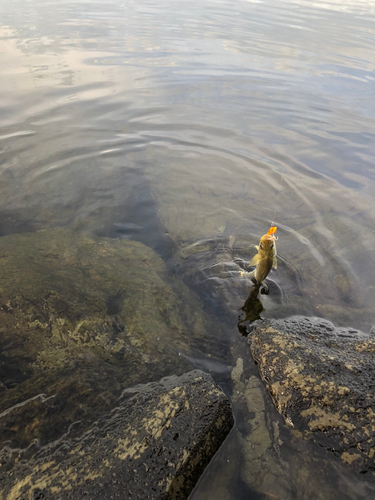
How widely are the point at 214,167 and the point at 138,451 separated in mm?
6234

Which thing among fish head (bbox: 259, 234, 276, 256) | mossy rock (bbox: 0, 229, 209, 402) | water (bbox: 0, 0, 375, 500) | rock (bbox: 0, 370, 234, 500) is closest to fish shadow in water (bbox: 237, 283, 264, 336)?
water (bbox: 0, 0, 375, 500)

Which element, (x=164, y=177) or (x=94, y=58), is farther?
(x=94, y=58)

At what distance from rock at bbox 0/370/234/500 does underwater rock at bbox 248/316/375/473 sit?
597mm

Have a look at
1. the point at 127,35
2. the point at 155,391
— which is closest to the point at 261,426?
the point at 155,391

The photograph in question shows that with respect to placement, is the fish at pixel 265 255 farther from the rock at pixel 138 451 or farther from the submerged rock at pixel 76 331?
the rock at pixel 138 451

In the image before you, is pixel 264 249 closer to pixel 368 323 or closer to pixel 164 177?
pixel 368 323

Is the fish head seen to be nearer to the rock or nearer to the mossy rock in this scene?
the mossy rock

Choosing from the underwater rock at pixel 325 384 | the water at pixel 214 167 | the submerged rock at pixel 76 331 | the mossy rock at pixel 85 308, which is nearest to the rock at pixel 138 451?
the submerged rock at pixel 76 331

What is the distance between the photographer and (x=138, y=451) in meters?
2.34

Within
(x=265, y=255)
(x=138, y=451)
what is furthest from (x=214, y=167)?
(x=138, y=451)

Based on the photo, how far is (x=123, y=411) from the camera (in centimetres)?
268

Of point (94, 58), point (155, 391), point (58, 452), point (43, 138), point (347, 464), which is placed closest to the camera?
point (58, 452)

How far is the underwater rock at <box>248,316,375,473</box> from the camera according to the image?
2643 mm

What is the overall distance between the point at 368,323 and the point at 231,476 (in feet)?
8.29
